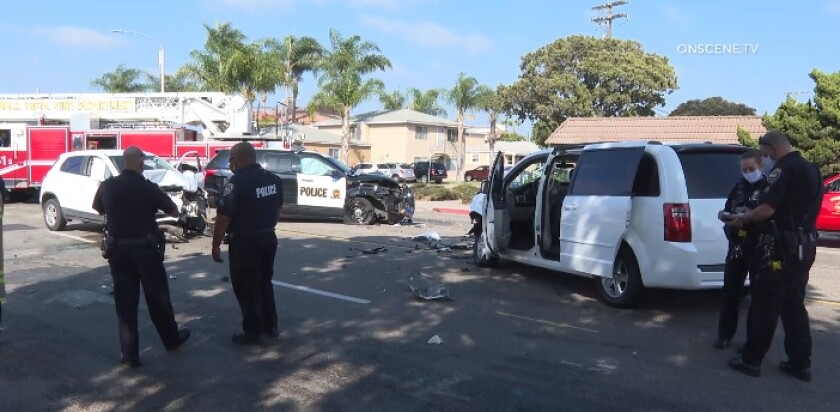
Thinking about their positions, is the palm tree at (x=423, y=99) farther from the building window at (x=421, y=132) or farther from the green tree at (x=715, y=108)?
the green tree at (x=715, y=108)

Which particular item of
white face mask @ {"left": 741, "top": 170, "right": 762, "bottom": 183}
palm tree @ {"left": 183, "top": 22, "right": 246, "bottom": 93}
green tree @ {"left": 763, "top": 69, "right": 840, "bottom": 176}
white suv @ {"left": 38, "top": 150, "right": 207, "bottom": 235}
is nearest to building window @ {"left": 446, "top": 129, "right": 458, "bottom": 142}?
palm tree @ {"left": 183, "top": 22, "right": 246, "bottom": 93}

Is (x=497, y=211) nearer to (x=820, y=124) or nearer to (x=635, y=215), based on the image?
(x=635, y=215)

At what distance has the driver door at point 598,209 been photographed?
24.2 feet

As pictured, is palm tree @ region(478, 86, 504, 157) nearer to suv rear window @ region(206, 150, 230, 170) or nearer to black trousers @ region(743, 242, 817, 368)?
suv rear window @ region(206, 150, 230, 170)

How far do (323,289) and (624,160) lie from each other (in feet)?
12.1

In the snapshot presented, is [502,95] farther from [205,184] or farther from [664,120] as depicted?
[205,184]

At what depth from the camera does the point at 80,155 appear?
14.6 meters

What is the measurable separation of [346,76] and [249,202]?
1673 inches

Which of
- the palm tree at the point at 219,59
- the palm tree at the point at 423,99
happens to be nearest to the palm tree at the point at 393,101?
the palm tree at the point at 423,99

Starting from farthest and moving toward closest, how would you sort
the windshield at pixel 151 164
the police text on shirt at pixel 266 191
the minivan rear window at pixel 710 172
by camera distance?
1. the windshield at pixel 151 164
2. the minivan rear window at pixel 710 172
3. the police text on shirt at pixel 266 191

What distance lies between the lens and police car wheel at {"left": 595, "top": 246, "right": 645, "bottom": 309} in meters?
7.27

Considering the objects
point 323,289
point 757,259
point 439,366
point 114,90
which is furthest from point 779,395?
point 114,90

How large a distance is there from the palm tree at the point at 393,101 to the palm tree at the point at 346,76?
22.6 m

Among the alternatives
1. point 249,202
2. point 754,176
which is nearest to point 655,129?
point 754,176
